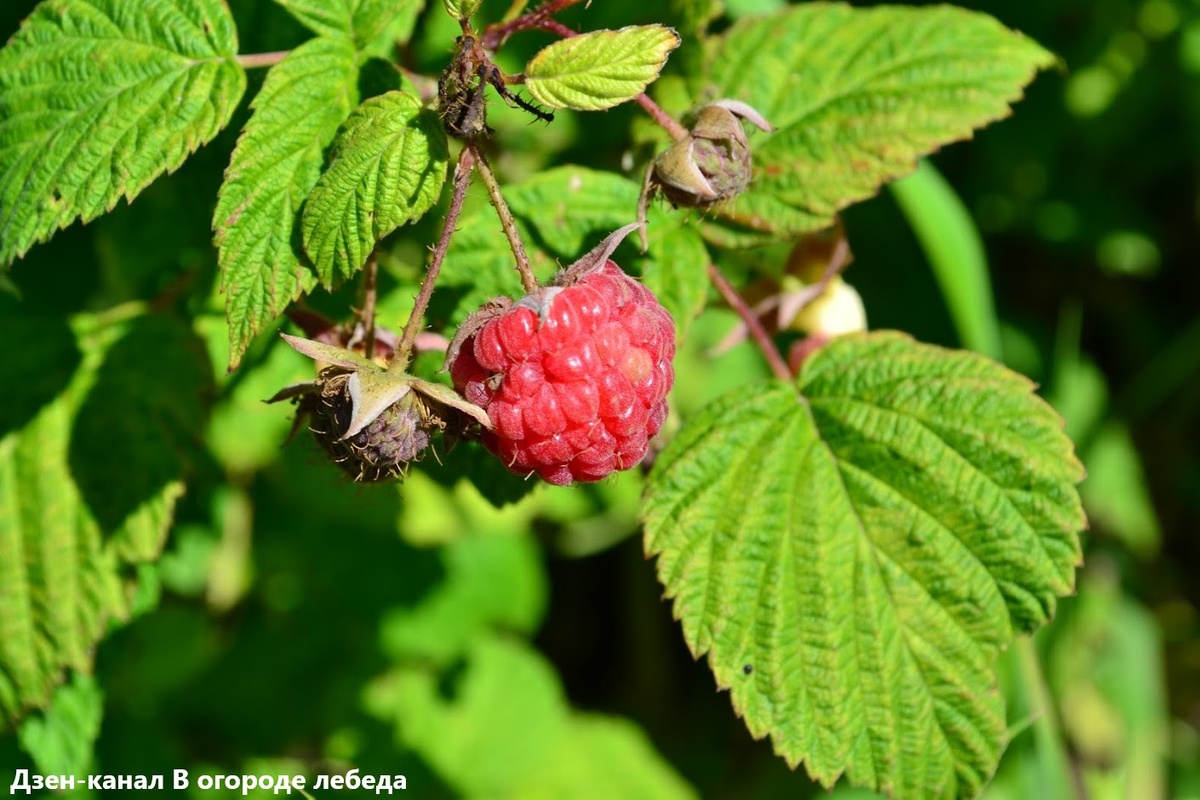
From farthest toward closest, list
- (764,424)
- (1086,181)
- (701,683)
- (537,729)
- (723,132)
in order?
(701,683)
(1086,181)
(537,729)
(764,424)
(723,132)

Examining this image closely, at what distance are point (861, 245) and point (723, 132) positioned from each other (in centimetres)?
169

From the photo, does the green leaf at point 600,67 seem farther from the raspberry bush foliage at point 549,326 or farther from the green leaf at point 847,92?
the green leaf at point 847,92

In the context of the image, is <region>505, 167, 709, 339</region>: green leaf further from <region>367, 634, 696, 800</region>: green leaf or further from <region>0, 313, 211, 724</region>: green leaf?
<region>367, 634, 696, 800</region>: green leaf

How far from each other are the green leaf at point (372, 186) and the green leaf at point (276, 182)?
5 cm

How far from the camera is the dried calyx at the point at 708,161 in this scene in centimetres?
132

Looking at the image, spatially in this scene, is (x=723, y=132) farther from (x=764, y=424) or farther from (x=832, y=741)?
(x=832, y=741)

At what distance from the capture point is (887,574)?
1.51m

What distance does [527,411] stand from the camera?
116 cm

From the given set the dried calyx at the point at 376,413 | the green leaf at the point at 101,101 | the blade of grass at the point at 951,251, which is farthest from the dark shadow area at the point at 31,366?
the blade of grass at the point at 951,251

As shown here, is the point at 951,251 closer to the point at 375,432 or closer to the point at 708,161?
the point at 708,161

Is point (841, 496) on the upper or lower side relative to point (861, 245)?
upper

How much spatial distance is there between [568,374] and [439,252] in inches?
7.1

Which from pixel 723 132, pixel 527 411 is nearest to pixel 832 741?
pixel 527 411

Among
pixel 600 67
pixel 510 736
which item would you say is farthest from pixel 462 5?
pixel 510 736
